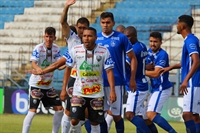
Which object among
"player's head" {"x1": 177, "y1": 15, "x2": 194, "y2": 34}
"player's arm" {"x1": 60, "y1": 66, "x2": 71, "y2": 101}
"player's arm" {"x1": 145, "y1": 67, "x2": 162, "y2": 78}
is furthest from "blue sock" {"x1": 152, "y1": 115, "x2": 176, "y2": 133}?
"player's head" {"x1": 177, "y1": 15, "x2": 194, "y2": 34}

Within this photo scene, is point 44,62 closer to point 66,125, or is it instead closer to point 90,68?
point 66,125

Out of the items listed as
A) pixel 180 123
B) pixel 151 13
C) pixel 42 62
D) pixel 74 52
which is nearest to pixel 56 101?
pixel 42 62

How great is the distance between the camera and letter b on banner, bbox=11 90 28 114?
72.3 feet

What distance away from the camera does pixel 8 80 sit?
80.6ft

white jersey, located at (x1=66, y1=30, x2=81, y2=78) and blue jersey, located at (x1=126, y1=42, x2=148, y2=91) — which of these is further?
blue jersey, located at (x1=126, y1=42, x2=148, y2=91)

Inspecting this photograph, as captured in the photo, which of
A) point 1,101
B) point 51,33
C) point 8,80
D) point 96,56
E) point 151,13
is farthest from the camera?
point 151,13

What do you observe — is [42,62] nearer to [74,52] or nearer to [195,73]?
[74,52]

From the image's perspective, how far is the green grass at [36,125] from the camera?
15.9 metres

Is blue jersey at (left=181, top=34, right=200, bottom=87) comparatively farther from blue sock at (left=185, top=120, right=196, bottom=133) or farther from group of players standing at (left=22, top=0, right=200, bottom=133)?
blue sock at (left=185, top=120, right=196, bottom=133)

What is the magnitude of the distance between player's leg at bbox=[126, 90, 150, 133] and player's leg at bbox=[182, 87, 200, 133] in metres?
1.48

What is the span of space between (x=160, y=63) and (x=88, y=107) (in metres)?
2.82

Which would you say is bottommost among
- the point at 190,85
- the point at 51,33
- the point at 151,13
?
the point at 190,85

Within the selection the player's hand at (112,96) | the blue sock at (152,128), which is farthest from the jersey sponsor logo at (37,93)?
the player's hand at (112,96)

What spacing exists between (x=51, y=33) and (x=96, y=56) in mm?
2904
